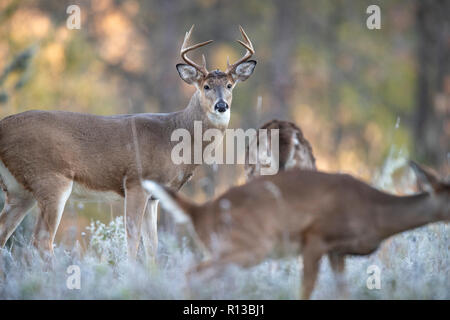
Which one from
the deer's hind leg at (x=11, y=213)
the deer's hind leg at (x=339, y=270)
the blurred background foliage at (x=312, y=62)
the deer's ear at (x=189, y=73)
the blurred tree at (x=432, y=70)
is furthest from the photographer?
the blurred tree at (x=432, y=70)

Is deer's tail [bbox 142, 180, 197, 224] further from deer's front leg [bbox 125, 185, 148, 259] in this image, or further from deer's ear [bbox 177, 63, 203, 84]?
deer's ear [bbox 177, 63, 203, 84]

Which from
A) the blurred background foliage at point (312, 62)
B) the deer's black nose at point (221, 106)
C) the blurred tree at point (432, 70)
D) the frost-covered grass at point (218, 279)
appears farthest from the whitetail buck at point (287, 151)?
the blurred tree at point (432, 70)

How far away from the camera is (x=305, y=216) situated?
472 cm

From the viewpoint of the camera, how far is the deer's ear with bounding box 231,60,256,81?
771 cm

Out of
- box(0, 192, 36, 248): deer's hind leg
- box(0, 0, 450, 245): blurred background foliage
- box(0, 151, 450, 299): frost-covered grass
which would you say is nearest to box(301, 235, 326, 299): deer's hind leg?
box(0, 151, 450, 299): frost-covered grass

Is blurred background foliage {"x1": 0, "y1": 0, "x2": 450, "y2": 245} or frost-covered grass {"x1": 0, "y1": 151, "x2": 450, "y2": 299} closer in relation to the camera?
frost-covered grass {"x1": 0, "y1": 151, "x2": 450, "y2": 299}

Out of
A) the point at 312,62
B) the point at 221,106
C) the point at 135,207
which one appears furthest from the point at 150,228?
the point at 312,62

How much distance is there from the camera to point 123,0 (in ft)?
65.2

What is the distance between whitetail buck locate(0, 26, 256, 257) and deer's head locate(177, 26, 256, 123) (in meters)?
0.02

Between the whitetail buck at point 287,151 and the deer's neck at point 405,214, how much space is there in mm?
1465

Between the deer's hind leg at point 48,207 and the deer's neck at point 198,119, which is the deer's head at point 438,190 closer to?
the deer's neck at point 198,119

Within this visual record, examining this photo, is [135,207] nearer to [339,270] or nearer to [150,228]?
[150,228]

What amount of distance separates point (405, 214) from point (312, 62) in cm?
1693

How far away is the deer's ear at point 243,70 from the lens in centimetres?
771
